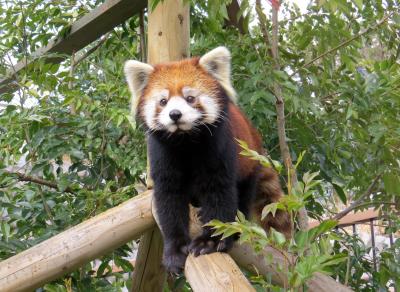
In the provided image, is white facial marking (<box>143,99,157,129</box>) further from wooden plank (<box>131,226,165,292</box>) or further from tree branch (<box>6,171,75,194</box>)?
tree branch (<box>6,171,75,194</box>)

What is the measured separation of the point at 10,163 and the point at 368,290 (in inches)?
78.8

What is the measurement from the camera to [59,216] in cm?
281

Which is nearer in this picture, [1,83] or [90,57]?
[1,83]

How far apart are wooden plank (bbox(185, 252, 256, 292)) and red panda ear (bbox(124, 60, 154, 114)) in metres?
0.72

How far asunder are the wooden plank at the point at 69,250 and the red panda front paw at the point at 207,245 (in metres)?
0.45

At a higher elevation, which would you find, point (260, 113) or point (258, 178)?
point (260, 113)

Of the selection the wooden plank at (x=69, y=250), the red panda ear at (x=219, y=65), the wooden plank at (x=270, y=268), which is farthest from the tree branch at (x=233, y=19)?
the wooden plank at (x=270, y=268)

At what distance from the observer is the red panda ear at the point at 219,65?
230 cm

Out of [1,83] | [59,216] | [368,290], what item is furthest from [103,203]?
[368,290]

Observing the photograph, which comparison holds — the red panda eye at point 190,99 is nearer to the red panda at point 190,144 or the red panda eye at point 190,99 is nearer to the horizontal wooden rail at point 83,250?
the red panda at point 190,144

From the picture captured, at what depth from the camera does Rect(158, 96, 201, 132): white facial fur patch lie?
2.08 meters

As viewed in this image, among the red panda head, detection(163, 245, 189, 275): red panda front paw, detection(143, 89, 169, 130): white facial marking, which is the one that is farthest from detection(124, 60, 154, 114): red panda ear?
detection(163, 245, 189, 275): red panda front paw

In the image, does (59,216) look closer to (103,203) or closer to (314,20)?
(103,203)

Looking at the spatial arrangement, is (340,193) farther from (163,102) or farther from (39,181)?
(39,181)
